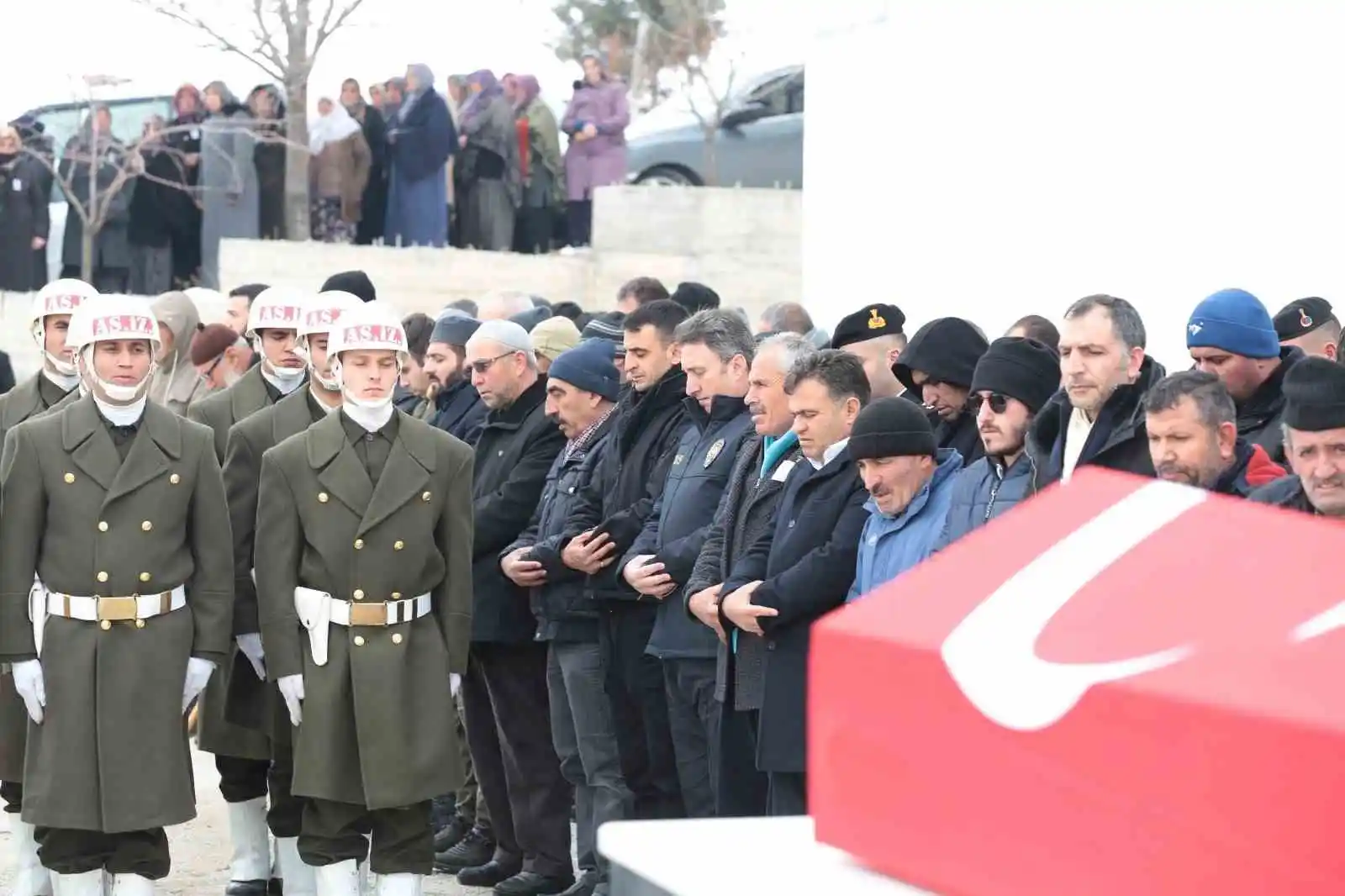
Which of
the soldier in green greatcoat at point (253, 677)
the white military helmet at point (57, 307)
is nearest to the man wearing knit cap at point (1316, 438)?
the soldier in green greatcoat at point (253, 677)

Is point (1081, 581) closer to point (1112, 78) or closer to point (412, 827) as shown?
point (412, 827)

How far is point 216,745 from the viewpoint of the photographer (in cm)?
819

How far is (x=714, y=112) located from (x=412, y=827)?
14772mm

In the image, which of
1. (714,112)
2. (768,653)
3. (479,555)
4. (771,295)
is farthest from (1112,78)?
(714,112)

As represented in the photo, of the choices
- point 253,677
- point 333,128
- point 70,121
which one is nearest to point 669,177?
point 333,128

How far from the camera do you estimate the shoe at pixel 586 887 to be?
7.97 metres

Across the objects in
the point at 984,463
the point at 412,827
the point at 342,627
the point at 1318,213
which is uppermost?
the point at 1318,213

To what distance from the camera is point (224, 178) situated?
17.8 m

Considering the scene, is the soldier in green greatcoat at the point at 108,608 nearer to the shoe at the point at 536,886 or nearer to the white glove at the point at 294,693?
the white glove at the point at 294,693

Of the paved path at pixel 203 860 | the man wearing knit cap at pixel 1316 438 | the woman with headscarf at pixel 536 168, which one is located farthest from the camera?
the woman with headscarf at pixel 536 168

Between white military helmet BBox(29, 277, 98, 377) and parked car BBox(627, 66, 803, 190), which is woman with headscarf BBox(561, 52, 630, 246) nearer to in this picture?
parked car BBox(627, 66, 803, 190)

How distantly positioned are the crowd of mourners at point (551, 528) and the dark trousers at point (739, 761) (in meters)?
0.01

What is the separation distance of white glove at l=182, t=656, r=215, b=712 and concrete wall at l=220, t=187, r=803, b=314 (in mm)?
9815

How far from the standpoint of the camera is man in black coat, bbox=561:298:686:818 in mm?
7715
